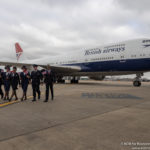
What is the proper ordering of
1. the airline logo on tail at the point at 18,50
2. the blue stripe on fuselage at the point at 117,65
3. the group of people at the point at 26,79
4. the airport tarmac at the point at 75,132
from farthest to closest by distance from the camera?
the airline logo on tail at the point at 18,50
the blue stripe on fuselage at the point at 117,65
the group of people at the point at 26,79
the airport tarmac at the point at 75,132

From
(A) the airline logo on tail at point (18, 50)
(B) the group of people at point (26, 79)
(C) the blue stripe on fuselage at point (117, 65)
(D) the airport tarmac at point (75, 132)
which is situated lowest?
(D) the airport tarmac at point (75, 132)

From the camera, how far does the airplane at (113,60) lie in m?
14.4

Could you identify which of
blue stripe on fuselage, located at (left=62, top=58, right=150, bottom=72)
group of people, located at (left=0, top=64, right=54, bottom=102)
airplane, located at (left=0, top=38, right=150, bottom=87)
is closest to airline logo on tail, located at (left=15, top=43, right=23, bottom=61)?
airplane, located at (left=0, top=38, right=150, bottom=87)

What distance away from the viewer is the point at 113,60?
632 inches

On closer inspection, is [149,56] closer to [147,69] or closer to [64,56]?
[147,69]

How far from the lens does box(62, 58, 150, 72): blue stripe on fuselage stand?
555 inches

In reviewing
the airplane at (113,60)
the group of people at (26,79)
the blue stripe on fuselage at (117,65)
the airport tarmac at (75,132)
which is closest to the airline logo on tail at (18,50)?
the airplane at (113,60)

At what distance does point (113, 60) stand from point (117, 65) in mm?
721

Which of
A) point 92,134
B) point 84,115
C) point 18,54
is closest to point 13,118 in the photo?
point 84,115

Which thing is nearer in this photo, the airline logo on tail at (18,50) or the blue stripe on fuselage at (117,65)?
the blue stripe on fuselage at (117,65)

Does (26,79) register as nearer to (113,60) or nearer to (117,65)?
(117,65)

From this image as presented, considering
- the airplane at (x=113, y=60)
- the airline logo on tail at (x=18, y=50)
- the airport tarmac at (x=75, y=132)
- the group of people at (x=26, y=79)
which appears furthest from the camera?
the airline logo on tail at (x=18, y=50)

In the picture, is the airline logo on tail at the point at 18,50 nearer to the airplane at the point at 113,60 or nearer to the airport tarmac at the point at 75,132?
the airplane at the point at 113,60

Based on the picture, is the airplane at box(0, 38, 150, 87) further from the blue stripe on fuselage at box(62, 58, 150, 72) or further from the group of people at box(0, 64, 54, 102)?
the group of people at box(0, 64, 54, 102)
